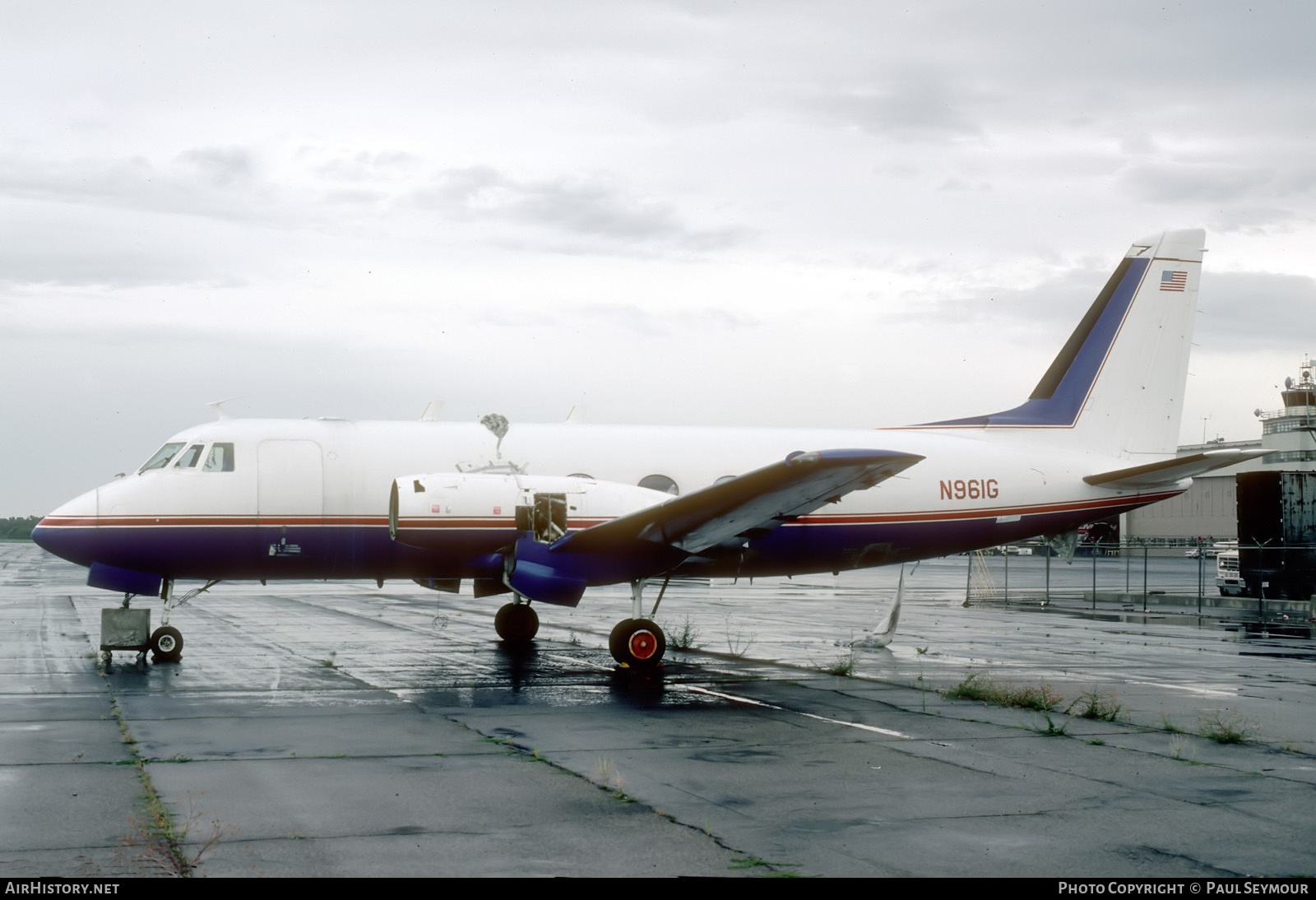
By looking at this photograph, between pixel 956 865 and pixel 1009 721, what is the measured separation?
19.2ft

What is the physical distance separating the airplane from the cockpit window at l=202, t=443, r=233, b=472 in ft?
0.09

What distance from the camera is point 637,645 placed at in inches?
634

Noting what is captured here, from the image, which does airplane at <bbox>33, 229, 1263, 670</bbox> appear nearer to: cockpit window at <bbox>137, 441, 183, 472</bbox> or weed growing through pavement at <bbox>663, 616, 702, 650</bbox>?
cockpit window at <bbox>137, 441, 183, 472</bbox>

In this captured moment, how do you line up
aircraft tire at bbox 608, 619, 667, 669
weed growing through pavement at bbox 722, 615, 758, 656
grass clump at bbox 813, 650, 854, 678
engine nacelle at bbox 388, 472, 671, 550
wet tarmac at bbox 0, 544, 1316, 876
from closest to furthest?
wet tarmac at bbox 0, 544, 1316, 876 → engine nacelle at bbox 388, 472, 671, 550 → grass clump at bbox 813, 650, 854, 678 → aircraft tire at bbox 608, 619, 667, 669 → weed growing through pavement at bbox 722, 615, 758, 656

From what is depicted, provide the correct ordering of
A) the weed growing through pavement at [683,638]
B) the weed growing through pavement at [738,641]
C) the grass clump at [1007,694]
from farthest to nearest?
1. the weed growing through pavement at [683,638]
2. the weed growing through pavement at [738,641]
3. the grass clump at [1007,694]

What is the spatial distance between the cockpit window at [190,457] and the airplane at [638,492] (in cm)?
3

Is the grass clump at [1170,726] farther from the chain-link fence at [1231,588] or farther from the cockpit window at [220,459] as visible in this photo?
the chain-link fence at [1231,588]

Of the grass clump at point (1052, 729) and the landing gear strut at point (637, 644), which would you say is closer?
the grass clump at point (1052, 729)

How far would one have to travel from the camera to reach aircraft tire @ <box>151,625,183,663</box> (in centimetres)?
1622

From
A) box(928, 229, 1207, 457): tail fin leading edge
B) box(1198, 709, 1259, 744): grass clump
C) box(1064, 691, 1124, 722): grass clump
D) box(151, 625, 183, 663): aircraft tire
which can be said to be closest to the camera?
box(1198, 709, 1259, 744): grass clump

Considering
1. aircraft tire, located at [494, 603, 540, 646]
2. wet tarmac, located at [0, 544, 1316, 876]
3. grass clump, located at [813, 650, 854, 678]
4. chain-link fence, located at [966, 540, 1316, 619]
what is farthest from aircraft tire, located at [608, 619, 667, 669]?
chain-link fence, located at [966, 540, 1316, 619]

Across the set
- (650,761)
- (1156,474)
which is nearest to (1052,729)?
(650,761)

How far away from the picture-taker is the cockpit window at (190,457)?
16766 mm

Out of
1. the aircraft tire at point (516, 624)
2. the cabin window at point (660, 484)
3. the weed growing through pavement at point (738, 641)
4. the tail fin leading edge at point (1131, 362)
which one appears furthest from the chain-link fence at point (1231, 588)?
the aircraft tire at point (516, 624)
